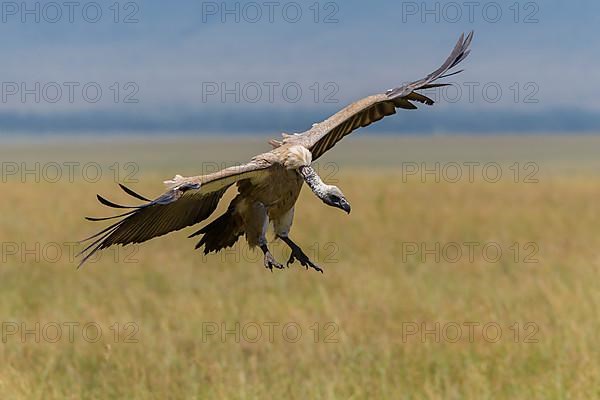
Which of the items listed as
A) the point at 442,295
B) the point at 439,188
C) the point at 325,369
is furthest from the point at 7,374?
the point at 439,188

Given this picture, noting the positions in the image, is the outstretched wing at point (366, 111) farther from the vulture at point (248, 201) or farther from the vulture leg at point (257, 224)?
the vulture leg at point (257, 224)

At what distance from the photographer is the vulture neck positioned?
3.00 metres

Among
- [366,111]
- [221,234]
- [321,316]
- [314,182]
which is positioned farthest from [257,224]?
[321,316]

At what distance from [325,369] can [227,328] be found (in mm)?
1914

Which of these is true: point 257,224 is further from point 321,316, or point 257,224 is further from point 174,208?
point 321,316

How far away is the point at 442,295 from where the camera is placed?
38.5ft

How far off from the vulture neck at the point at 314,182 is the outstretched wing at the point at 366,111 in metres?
0.23

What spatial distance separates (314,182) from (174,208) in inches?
28.2

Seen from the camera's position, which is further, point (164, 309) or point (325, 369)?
point (164, 309)

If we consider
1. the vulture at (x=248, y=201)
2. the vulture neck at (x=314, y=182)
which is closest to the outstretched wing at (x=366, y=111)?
the vulture at (x=248, y=201)

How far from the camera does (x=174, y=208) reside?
138 inches

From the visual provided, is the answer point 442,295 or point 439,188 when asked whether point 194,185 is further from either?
point 439,188

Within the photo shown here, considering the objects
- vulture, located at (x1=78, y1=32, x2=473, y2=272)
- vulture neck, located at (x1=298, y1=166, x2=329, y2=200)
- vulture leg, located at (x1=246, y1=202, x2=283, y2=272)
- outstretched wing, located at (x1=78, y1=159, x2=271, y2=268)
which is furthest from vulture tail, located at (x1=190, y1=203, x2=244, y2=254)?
vulture neck, located at (x1=298, y1=166, x2=329, y2=200)

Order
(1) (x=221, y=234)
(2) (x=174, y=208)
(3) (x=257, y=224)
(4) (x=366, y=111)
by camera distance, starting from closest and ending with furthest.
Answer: (3) (x=257, y=224), (2) (x=174, y=208), (1) (x=221, y=234), (4) (x=366, y=111)
